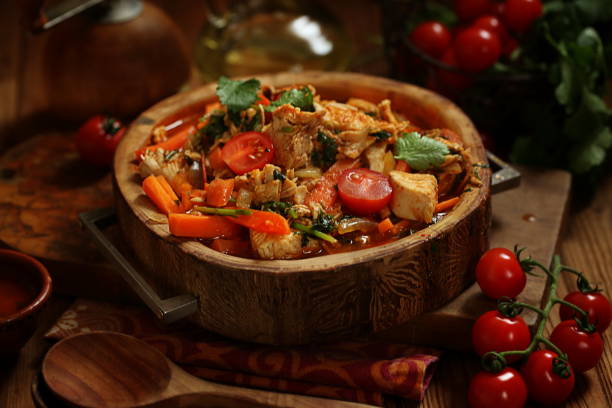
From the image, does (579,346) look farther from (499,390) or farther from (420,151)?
(420,151)

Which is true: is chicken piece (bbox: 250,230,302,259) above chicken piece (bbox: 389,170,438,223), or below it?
below

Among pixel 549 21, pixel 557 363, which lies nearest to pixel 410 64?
pixel 549 21

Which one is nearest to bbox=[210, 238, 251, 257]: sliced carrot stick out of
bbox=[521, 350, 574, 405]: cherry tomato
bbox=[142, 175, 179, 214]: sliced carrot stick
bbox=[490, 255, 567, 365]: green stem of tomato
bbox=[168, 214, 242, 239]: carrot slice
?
bbox=[168, 214, 242, 239]: carrot slice

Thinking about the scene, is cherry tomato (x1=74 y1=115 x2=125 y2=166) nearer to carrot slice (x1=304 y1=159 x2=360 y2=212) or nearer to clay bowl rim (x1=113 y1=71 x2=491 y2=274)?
clay bowl rim (x1=113 y1=71 x2=491 y2=274)

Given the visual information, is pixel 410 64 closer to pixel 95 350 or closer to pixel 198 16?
pixel 198 16

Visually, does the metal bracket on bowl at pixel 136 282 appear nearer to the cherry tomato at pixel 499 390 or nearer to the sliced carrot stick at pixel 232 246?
the sliced carrot stick at pixel 232 246
